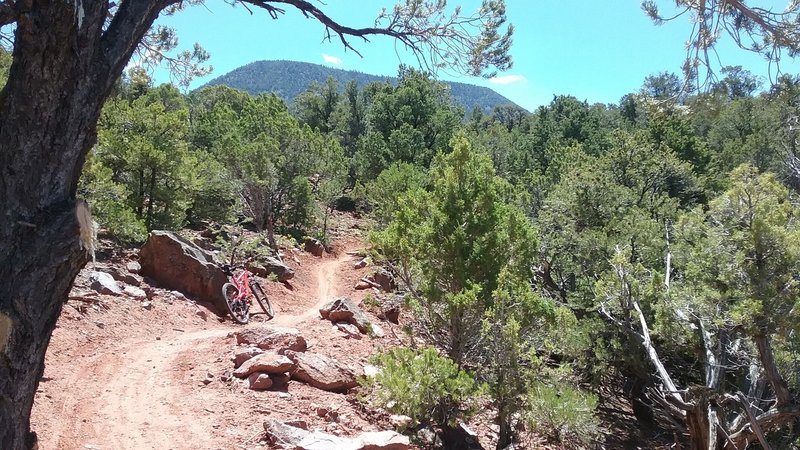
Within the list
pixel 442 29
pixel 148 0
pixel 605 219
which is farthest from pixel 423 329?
pixel 605 219

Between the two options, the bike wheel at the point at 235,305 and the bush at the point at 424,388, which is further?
the bike wheel at the point at 235,305

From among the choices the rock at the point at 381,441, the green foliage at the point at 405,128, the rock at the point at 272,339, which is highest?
the green foliage at the point at 405,128

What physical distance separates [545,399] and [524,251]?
197 cm

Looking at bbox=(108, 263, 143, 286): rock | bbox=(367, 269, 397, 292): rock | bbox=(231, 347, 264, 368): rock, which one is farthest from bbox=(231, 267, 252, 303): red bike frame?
bbox=(367, 269, 397, 292): rock

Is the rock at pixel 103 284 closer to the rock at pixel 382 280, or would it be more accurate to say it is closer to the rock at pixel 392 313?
the rock at pixel 392 313

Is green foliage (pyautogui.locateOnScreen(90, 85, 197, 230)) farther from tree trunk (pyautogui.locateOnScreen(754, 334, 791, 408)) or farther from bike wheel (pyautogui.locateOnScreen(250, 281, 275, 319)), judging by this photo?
tree trunk (pyautogui.locateOnScreen(754, 334, 791, 408))

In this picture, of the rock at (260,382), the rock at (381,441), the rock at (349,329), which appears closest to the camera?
the rock at (381,441)

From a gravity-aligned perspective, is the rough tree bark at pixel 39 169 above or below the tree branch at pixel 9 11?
below

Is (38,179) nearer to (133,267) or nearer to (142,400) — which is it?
(142,400)

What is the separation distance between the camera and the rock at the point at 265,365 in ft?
22.3

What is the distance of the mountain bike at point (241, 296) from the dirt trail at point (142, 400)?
2624mm

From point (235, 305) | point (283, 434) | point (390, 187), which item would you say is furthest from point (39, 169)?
point (390, 187)

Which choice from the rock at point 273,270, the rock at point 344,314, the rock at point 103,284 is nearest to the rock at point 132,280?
the rock at point 103,284

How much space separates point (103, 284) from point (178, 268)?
198 cm
